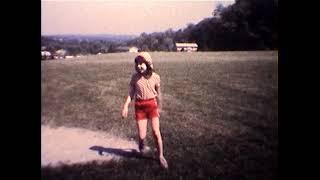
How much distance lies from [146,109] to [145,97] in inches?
2.9

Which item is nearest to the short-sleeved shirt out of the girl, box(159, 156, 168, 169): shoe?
the girl

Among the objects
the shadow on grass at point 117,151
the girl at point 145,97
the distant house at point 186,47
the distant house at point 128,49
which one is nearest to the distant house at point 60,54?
the distant house at point 128,49

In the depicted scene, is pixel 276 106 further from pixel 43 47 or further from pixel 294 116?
pixel 43 47

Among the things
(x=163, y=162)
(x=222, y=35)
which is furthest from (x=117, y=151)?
(x=222, y=35)

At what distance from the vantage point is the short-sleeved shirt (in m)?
2.31

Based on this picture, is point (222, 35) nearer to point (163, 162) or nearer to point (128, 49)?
point (128, 49)

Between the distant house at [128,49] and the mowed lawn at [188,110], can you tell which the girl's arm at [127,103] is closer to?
the mowed lawn at [188,110]

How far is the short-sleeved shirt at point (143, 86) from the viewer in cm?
231

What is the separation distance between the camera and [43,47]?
2.37 metres

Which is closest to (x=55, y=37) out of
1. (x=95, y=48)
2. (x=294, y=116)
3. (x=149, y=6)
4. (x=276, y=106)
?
(x=95, y=48)

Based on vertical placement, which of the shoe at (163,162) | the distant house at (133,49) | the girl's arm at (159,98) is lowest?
the shoe at (163,162)

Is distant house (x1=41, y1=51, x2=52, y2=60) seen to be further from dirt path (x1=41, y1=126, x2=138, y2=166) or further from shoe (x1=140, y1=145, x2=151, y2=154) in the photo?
shoe (x1=140, y1=145, x2=151, y2=154)

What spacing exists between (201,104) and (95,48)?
74 cm

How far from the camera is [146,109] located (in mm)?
2320
